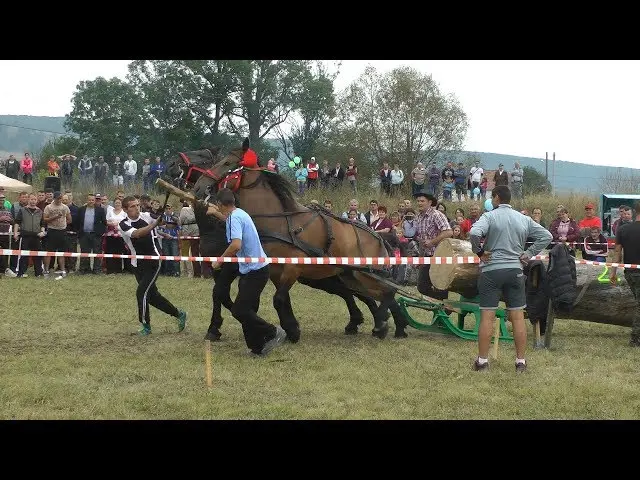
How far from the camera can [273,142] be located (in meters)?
42.2

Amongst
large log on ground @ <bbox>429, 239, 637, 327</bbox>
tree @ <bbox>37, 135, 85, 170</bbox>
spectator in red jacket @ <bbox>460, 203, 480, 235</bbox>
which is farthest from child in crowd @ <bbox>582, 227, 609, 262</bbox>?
tree @ <bbox>37, 135, 85, 170</bbox>

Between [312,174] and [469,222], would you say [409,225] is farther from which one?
[312,174]

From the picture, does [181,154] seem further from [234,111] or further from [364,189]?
[234,111]

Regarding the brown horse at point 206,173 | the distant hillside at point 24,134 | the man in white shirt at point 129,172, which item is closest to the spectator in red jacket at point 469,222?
the brown horse at point 206,173

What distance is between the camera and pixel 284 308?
10562 mm

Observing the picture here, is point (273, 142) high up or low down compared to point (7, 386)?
up

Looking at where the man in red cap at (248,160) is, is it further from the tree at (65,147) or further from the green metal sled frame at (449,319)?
the tree at (65,147)

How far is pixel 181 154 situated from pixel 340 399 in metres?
5.05

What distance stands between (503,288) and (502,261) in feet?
1.01

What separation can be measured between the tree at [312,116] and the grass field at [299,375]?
29.7 m

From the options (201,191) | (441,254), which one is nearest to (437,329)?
(441,254)

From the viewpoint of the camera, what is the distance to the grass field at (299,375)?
23.2ft

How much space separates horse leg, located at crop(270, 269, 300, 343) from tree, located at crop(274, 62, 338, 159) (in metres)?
31.5

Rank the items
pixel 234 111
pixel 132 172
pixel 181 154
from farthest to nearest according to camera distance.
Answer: pixel 234 111, pixel 132 172, pixel 181 154
